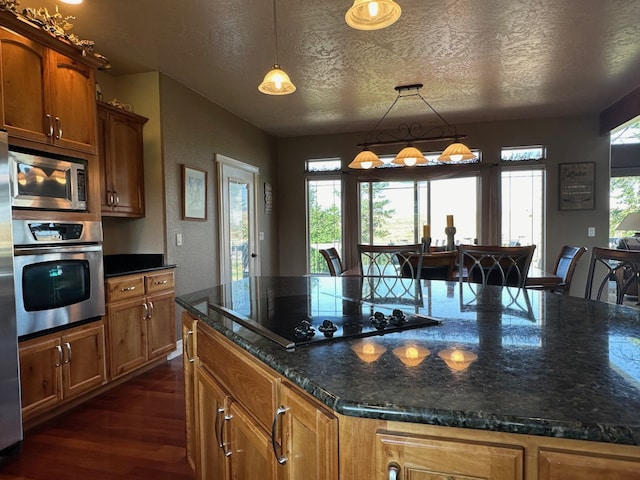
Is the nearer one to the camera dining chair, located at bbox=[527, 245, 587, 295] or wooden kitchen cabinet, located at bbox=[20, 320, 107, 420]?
wooden kitchen cabinet, located at bbox=[20, 320, 107, 420]

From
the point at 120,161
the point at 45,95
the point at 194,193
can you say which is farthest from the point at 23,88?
the point at 194,193

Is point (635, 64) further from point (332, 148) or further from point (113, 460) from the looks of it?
point (113, 460)

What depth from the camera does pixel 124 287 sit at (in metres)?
2.91

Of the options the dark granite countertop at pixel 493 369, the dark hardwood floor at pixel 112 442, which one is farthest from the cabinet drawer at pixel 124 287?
the dark granite countertop at pixel 493 369

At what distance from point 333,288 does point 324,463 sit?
1.23m

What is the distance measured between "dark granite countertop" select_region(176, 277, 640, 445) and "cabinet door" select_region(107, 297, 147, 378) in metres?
1.81

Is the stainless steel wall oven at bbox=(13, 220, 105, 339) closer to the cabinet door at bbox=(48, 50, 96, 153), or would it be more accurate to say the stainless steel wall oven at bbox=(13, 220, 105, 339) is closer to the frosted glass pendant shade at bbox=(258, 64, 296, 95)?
Answer: the cabinet door at bbox=(48, 50, 96, 153)

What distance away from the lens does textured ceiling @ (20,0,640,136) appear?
8.34ft

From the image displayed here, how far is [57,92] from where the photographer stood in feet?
7.91

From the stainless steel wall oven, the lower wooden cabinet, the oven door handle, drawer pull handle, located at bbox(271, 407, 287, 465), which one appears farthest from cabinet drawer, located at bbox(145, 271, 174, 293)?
drawer pull handle, located at bbox(271, 407, 287, 465)

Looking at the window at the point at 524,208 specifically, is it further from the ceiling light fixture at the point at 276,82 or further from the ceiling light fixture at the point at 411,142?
the ceiling light fixture at the point at 276,82

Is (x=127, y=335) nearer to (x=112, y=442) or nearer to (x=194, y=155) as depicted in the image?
(x=112, y=442)

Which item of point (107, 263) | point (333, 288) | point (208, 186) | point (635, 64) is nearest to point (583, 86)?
point (635, 64)

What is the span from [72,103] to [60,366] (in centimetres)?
169
